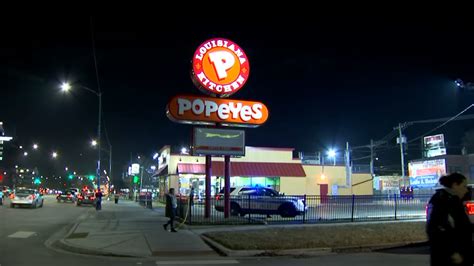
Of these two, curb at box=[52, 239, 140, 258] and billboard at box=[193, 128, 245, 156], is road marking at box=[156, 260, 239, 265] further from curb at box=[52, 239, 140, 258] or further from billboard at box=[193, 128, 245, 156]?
billboard at box=[193, 128, 245, 156]

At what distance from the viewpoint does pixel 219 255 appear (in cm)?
1270

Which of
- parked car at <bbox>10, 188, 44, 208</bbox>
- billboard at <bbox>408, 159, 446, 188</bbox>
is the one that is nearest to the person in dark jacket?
parked car at <bbox>10, 188, 44, 208</bbox>

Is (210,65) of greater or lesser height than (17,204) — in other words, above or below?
above

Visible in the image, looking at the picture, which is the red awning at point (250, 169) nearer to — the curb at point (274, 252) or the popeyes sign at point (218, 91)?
the popeyes sign at point (218, 91)

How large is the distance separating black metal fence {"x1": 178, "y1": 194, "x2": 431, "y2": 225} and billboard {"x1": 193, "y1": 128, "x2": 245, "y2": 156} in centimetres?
233

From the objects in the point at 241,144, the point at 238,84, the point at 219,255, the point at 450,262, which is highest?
the point at 238,84

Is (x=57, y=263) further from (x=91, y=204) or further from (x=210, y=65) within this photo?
(x=91, y=204)

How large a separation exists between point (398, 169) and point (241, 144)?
8334 cm

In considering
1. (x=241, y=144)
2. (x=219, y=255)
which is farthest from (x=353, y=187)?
(x=219, y=255)

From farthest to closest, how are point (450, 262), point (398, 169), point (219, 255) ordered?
point (398, 169)
point (219, 255)
point (450, 262)

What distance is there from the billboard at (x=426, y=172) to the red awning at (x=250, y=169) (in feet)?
77.8

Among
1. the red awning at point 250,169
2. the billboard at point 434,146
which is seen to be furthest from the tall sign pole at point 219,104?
the billboard at point 434,146

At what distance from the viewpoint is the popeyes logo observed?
2227 centimetres

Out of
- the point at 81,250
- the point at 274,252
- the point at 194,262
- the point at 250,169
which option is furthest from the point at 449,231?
the point at 250,169
